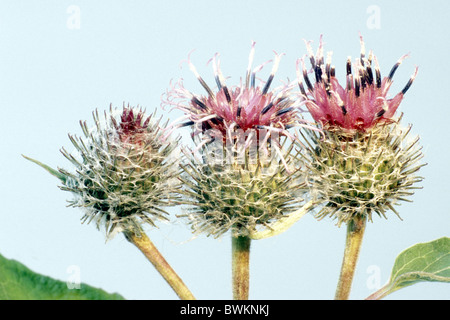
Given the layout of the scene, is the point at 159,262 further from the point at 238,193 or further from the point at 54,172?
the point at 54,172

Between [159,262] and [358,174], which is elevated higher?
[358,174]

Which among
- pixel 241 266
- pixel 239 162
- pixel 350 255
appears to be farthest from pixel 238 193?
pixel 350 255

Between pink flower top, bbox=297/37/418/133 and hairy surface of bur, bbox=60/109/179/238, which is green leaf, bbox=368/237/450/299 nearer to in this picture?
pink flower top, bbox=297/37/418/133

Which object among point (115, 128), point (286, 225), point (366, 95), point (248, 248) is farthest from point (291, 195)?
point (115, 128)

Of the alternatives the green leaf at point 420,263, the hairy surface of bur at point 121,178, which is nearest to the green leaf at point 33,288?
the hairy surface of bur at point 121,178
